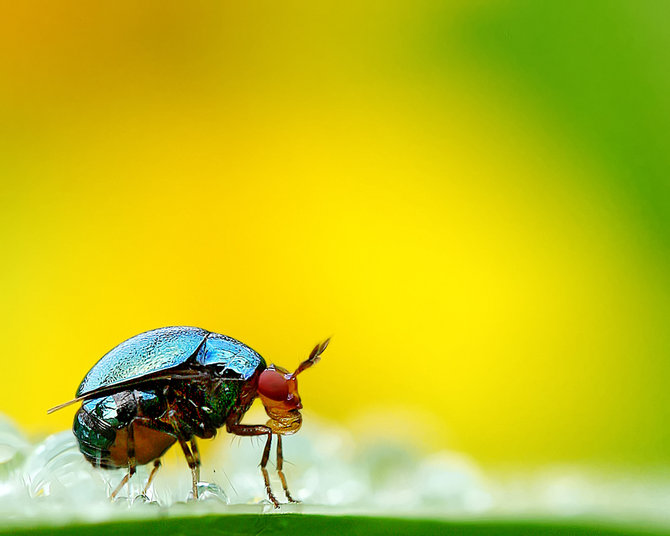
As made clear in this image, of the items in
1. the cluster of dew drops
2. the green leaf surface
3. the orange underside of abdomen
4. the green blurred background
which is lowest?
the green leaf surface

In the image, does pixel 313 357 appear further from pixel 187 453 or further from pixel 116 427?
pixel 116 427

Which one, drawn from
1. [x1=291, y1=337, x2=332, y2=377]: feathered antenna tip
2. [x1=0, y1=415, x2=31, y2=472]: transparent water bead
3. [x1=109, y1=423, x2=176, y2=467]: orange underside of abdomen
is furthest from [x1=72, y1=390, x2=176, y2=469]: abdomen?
[x1=0, y1=415, x2=31, y2=472]: transparent water bead

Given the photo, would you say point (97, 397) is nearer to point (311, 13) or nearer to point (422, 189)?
point (422, 189)

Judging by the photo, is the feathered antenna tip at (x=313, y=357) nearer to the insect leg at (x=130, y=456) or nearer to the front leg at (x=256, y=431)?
the front leg at (x=256, y=431)

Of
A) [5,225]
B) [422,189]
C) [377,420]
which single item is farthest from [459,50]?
[5,225]

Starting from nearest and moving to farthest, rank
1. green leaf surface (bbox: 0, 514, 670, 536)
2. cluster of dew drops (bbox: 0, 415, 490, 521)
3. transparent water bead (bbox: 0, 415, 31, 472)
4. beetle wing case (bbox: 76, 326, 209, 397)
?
green leaf surface (bbox: 0, 514, 670, 536)
cluster of dew drops (bbox: 0, 415, 490, 521)
transparent water bead (bbox: 0, 415, 31, 472)
beetle wing case (bbox: 76, 326, 209, 397)

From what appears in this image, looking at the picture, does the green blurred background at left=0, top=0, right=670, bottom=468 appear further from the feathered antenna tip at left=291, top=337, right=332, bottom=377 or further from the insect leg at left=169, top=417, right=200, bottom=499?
the insect leg at left=169, top=417, right=200, bottom=499

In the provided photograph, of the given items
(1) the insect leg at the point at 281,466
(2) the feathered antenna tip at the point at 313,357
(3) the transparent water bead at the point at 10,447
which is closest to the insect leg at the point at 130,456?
(3) the transparent water bead at the point at 10,447

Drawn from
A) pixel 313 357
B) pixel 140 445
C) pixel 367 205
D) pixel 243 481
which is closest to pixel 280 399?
pixel 313 357

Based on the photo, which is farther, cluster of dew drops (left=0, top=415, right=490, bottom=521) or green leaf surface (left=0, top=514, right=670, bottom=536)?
cluster of dew drops (left=0, top=415, right=490, bottom=521)
